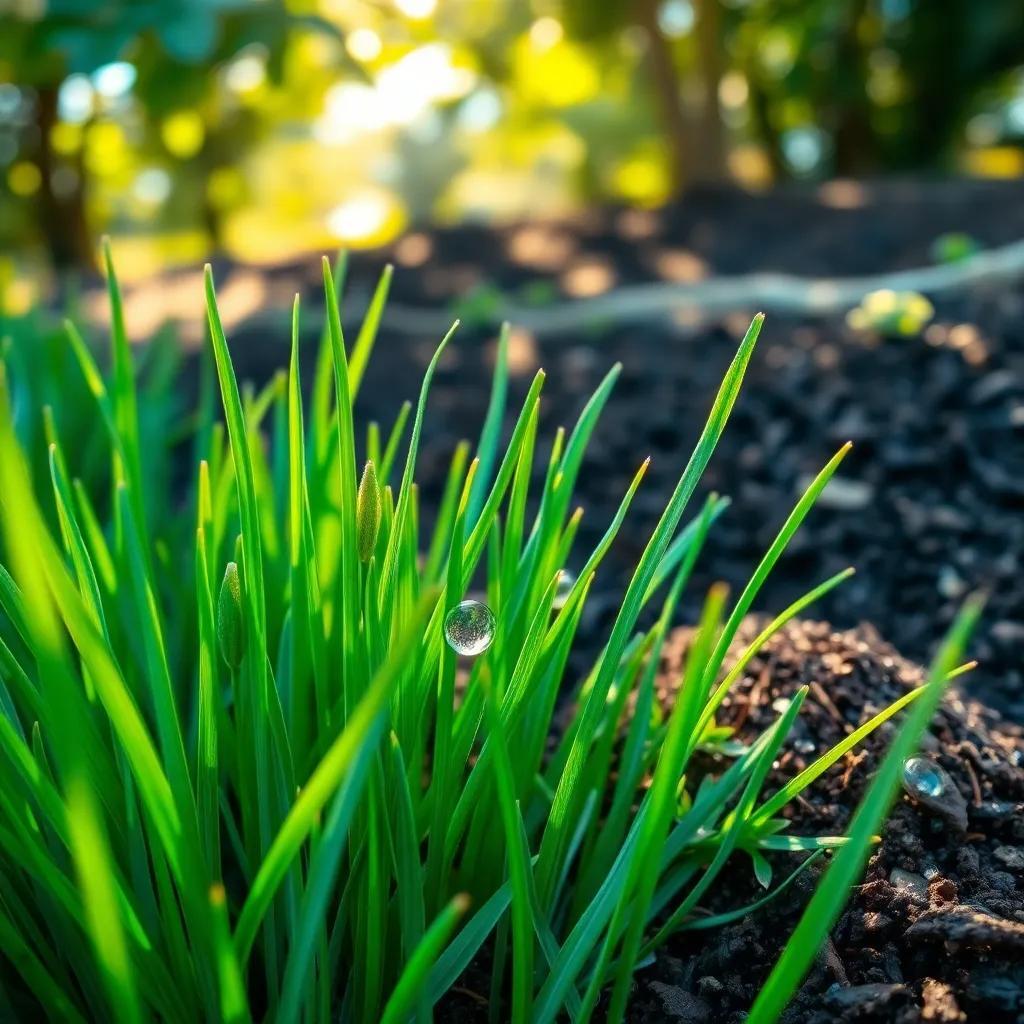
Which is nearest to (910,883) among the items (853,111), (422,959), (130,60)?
(422,959)

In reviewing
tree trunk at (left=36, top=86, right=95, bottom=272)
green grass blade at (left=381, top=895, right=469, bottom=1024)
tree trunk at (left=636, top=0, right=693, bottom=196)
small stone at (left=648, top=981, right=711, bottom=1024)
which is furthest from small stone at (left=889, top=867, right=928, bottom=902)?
tree trunk at (left=36, top=86, right=95, bottom=272)

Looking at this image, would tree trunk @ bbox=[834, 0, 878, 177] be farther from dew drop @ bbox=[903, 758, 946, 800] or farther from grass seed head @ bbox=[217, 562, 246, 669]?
grass seed head @ bbox=[217, 562, 246, 669]

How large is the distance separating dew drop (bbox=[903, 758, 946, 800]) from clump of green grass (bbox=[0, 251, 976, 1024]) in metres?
0.12

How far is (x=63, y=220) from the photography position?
564 cm

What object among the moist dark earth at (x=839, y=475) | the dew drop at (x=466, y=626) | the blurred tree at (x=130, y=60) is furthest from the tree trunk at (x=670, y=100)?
the dew drop at (x=466, y=626)

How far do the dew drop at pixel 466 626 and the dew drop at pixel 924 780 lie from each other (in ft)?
1.34

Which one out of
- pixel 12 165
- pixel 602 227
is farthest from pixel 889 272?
pixel 12 165

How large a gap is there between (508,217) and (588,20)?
43.3 inches

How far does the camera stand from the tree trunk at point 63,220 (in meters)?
5.52

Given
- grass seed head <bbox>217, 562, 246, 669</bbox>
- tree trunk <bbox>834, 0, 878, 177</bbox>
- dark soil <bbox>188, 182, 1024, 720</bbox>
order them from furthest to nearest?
tree trunk <bbox>834, 0, 878, 177</bbox>, dark soil <bbox>188, 182, 1024, 720</bbox>, grass seed head <bbox>217, 562, 246, 669</bbox>

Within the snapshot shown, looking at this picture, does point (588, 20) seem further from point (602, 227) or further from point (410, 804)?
point (410, 804)

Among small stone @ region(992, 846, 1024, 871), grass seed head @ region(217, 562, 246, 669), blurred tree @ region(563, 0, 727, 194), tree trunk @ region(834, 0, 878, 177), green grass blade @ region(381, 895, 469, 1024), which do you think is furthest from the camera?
tree trunk @ region(834, 0, 878, 177)

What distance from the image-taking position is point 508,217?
180 inches

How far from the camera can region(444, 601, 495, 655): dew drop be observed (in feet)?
2.52
